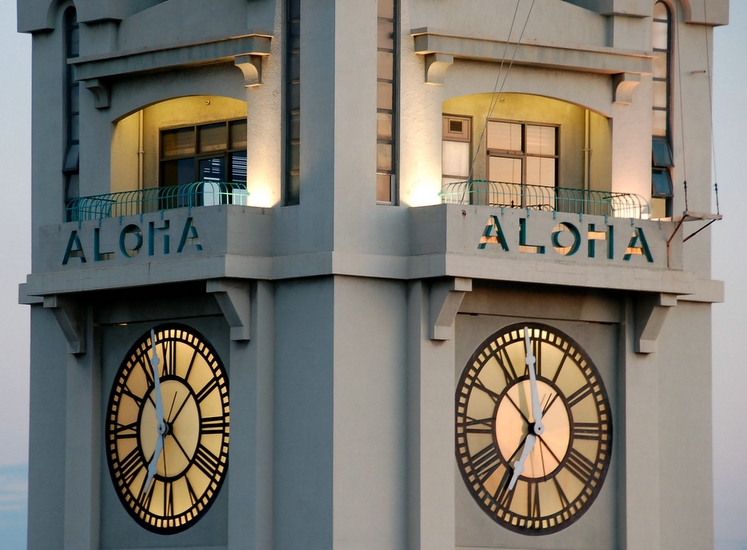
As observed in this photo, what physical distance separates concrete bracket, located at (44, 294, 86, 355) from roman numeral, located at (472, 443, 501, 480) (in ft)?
26.7

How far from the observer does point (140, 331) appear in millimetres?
37781

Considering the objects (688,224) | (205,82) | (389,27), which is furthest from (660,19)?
(205,82)

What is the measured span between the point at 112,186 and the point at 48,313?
3236 millimetres

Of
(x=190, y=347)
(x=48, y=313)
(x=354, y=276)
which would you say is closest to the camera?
(x=354, y=276)

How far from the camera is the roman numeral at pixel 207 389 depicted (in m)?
36.2

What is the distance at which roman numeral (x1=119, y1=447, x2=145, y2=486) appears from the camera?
123 feet

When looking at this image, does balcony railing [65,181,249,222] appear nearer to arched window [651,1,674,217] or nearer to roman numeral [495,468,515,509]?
roman numeral [495,468,515,509]

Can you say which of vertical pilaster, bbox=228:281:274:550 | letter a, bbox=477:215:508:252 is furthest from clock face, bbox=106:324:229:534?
letter a, bbox=477:215:508:252

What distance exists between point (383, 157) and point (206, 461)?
6410 millimetres

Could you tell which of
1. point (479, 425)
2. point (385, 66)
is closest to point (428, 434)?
point (479, 425)

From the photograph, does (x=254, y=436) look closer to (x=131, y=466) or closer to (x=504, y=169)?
(x=131, y=466)

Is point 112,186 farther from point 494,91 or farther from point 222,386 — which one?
point 494,91

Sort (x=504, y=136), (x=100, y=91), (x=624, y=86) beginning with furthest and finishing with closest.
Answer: (x=100, y=91) → (x=504, y=136) → (x=624, y=86)

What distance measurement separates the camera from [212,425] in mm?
36125
